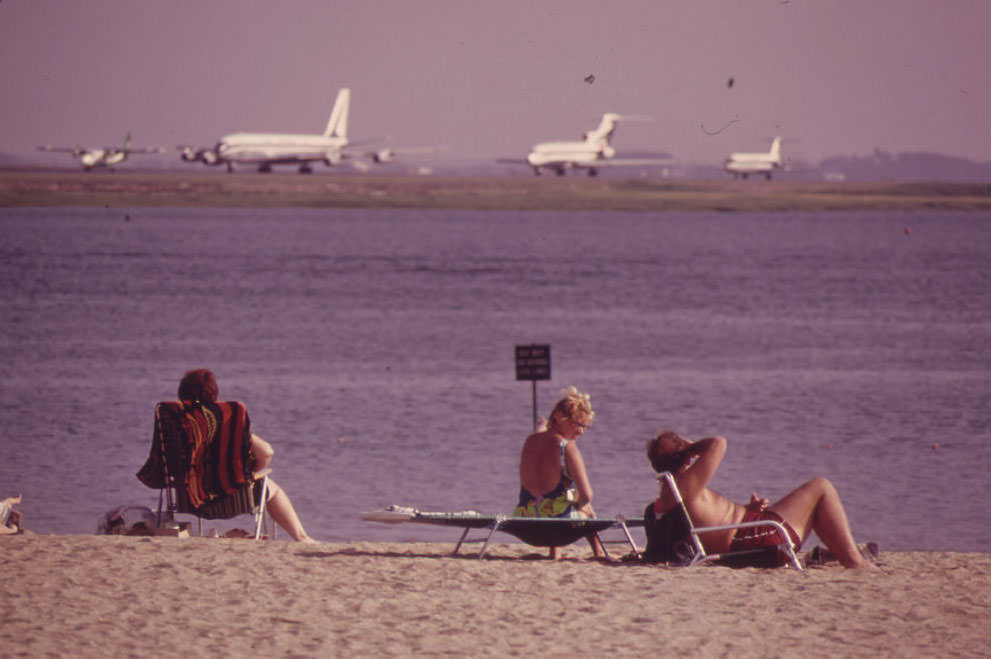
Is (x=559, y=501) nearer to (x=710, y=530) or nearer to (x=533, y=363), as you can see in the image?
(x=710, y=530)

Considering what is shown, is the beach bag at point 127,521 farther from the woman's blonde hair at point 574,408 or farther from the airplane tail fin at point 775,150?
the airplane tail fin at point 775,150

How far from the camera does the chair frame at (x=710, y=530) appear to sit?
21.7ft

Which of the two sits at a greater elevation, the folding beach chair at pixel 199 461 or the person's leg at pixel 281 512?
the folding beach chair at pixel 199 461

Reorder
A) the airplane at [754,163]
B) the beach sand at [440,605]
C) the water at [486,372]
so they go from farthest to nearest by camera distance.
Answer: the airplane at [754,163] < the water at [486,372] < the beach sand at [440,605]

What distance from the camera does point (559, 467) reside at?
7.00 metres

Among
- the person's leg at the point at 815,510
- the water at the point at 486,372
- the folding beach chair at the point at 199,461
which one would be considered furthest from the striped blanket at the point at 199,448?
the water at the point at 486,372

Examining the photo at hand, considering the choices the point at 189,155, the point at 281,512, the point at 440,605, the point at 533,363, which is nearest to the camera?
the point at 440,605

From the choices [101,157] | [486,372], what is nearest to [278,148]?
[101,157]

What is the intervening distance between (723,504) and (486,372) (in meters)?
16.1

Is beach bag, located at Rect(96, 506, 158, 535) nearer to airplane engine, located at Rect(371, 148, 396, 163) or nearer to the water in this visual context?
the water

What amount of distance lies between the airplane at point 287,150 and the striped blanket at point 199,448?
364 feet

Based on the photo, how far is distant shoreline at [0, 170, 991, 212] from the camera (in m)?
132

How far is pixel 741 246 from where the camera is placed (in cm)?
8088

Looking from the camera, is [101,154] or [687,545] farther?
[101,154]
